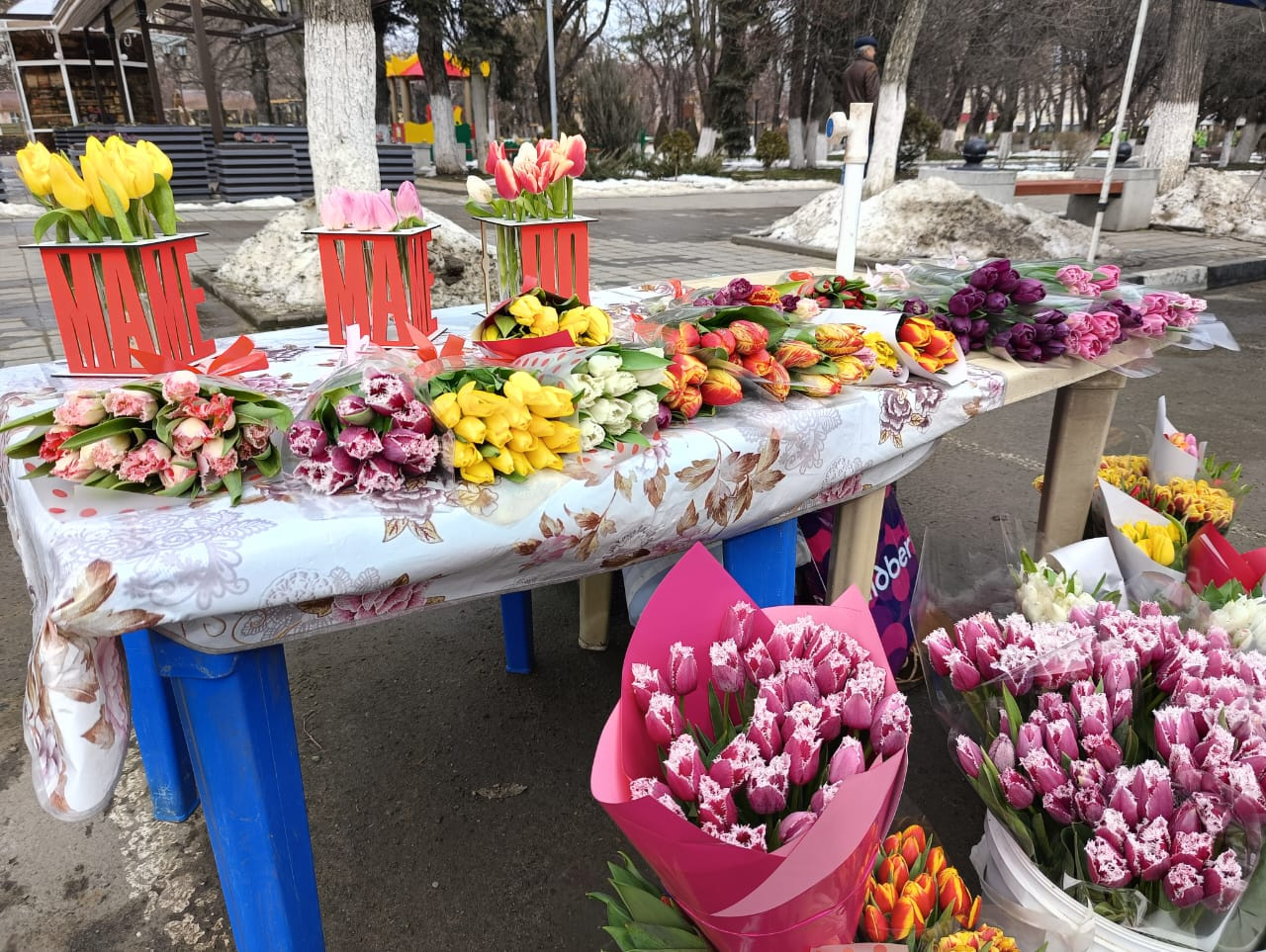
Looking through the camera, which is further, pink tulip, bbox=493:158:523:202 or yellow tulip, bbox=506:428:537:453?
pink tulip, bbox=493:158:523:202

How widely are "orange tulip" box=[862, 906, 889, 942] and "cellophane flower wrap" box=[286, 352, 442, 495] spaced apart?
754mm

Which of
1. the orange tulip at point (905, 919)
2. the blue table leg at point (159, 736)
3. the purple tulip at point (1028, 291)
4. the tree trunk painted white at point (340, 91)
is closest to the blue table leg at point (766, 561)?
the orange tulip at point (905, 919)

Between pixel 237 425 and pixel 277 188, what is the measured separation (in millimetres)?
14078

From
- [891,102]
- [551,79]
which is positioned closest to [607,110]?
[551,79]

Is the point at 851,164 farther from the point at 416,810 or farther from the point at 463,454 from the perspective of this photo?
the point at 416,810

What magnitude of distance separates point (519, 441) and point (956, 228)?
8779mm

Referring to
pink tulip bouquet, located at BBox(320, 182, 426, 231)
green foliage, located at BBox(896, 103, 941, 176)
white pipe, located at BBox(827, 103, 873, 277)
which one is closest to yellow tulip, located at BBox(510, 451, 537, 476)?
pink tulip bouquet, located at BBox(320, 182, 426, 231)

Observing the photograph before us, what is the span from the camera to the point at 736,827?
2.55 ft

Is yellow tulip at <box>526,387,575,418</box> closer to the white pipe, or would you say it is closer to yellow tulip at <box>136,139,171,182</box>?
yellow tulip at <box>136,139,171,182</box>

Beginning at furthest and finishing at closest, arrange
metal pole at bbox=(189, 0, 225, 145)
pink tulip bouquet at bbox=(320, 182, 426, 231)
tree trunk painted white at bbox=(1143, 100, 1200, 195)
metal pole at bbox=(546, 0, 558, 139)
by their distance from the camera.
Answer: metal pole at bbox=(546, 0, 558, 139) → tree trunk painted white at bbox=(1143, 100, 1200, 195) → metal pole at bbox=(189, 0, 225, 145) → pink tulip bouquet at bbox=(320, 182, 426, 231)

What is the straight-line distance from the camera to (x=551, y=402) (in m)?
1.18

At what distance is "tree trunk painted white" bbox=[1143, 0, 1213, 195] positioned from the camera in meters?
10.7

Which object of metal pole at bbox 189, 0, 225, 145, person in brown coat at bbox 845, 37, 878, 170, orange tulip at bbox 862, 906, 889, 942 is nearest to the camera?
orange tulip at bbox 862, 906, 889, 942

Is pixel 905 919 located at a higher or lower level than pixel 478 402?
lower
